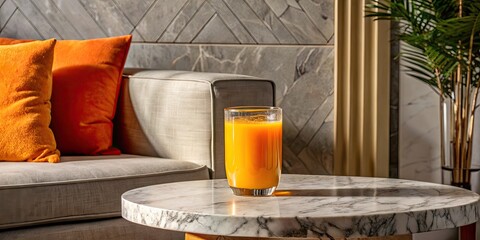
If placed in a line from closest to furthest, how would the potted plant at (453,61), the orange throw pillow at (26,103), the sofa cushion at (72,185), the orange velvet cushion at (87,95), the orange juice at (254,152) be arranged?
the orange juice at (254,152)
the sofa cushion at (72,185)
the potted plant at (453,61)
the orange throw pillow at (26,103)
the orange velvet cushion at (87,95)

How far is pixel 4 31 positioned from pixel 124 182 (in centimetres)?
147

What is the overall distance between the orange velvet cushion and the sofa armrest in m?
0.07

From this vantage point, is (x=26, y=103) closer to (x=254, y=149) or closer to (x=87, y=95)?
(x=87, y=95)

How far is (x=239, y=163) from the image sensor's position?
1.59m

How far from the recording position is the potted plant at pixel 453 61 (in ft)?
7.91

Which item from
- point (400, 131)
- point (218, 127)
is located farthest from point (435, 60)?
point (218, 127)

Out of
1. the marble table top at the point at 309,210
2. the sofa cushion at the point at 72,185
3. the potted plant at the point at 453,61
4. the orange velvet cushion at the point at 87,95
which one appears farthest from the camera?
the orange velvet cushion at the point at 87,95

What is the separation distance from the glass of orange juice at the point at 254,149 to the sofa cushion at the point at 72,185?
0.77 m

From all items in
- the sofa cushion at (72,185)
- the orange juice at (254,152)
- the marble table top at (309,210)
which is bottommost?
the sofa cushion at (72,185)

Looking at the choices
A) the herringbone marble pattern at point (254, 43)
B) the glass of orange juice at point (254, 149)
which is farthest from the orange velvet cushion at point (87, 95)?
the glass of orange juice at point (254, 149)

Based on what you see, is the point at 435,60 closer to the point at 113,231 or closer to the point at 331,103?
the point at 331,103

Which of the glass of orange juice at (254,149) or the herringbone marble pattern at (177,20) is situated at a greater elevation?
the herringbone marble pattern at (177,20)

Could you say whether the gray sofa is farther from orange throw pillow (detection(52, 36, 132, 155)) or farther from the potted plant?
the potted plant

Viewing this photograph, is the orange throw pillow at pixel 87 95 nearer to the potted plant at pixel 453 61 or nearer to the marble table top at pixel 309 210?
the potted plant at pixel 453 61
